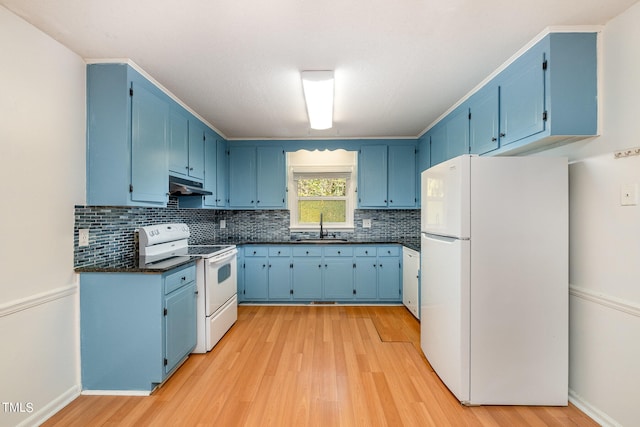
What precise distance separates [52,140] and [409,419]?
2.84 m

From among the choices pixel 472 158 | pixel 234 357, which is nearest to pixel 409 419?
pixel 234 357

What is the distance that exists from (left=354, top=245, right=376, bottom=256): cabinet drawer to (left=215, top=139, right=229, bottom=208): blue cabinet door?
6.45ft

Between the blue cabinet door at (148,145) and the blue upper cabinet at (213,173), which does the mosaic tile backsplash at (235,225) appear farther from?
the blue cabinet door at (148,145)

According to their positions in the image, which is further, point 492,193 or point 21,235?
point 492,193

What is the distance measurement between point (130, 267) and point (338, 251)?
8.02 ft

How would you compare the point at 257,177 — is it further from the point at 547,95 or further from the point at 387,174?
the point at 547,95

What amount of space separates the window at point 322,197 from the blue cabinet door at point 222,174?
0.99m

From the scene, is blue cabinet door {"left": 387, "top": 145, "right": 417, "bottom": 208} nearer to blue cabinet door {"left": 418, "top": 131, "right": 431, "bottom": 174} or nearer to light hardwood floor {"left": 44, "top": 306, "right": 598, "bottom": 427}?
blue cabinet door {"left": 418, "top": 131, "right": 431, "bottom": 174}

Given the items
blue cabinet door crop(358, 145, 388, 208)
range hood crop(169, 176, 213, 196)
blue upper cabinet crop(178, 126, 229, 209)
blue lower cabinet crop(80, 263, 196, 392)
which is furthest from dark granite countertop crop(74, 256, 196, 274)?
blue cabinet door crop(358, 145, 388, 208)

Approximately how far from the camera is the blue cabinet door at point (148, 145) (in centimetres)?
209

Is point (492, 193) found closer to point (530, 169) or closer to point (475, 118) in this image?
point (530, 169)

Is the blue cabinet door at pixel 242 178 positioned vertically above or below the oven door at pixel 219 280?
above

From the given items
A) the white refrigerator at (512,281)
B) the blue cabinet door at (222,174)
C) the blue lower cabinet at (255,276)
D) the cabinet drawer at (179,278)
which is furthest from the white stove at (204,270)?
the white refrigerator at (512,281)

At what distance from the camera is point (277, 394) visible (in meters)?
1.96
